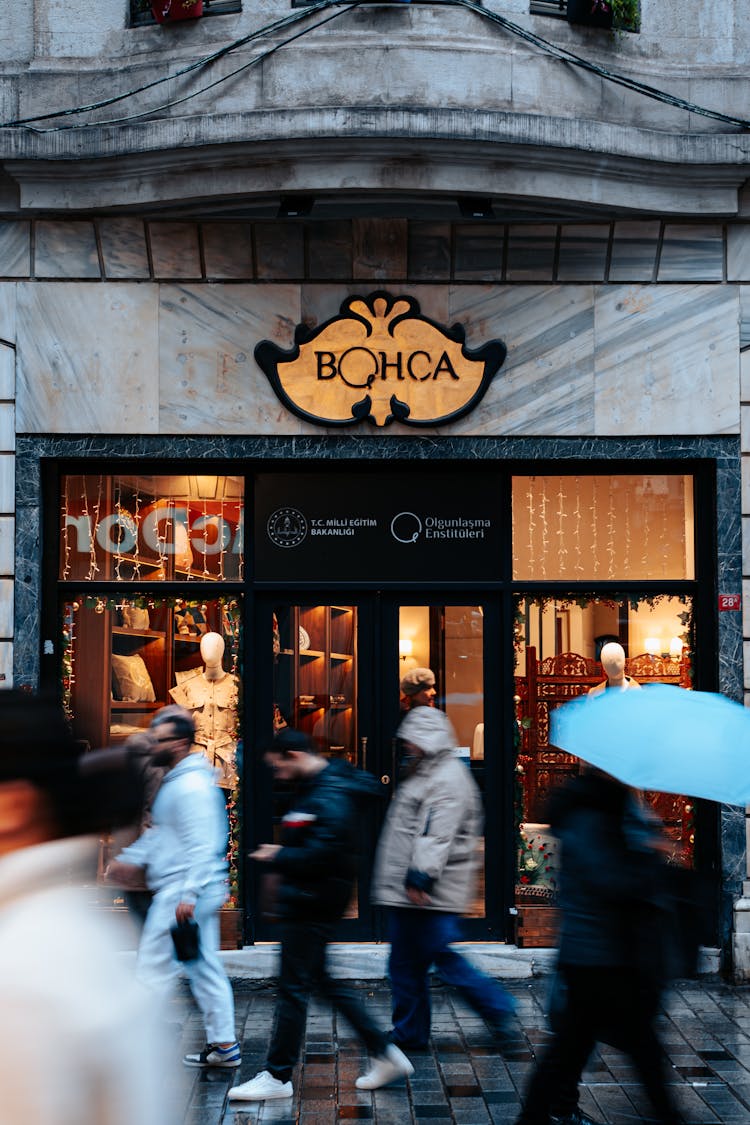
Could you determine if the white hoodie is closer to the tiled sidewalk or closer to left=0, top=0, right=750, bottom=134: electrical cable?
the tiled sidewalk

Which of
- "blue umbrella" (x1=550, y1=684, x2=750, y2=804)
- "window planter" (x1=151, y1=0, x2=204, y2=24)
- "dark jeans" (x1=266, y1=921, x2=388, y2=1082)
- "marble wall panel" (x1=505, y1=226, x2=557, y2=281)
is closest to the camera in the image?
"blue umbrella" (x1=550, y1=684, x2=750, y2=804)

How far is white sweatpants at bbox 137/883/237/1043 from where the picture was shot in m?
6.00

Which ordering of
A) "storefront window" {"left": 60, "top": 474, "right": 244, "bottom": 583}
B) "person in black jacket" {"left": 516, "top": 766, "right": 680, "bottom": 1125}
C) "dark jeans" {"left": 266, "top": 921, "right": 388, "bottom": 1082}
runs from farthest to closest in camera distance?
"storefront window" {"left": 60, "top": 474, "right": 244, "bottom": 583} < "dark jeans" {"left": 266, "top": 921, "right": 388, "bottom": 1082} < "person in black jacket" {"left": 516, "top": 766, "right": 680, "bottom": 1125}

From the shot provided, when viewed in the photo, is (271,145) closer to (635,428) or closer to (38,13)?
(38,13)

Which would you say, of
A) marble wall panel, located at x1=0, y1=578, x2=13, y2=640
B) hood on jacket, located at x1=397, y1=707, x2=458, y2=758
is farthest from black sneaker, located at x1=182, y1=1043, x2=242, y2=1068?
marble wall panel, located at x1=0, y1=578, x2=13, y2=640

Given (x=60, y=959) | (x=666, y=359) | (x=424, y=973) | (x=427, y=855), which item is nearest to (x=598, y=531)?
(x=666, y=359)

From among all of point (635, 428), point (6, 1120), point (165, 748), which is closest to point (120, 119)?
point (635, 428)

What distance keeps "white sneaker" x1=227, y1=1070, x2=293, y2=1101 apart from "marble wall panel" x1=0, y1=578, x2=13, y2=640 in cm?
366

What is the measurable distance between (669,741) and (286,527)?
487cm

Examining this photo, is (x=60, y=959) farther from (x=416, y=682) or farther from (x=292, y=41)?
(x=292, y=41)

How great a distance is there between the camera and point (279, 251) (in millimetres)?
8508

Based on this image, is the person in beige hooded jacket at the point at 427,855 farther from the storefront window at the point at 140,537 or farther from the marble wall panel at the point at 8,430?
the marble wall panel at the point at 8,430

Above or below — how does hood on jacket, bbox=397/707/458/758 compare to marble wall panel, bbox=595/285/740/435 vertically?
below

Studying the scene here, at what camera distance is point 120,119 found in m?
8.40
